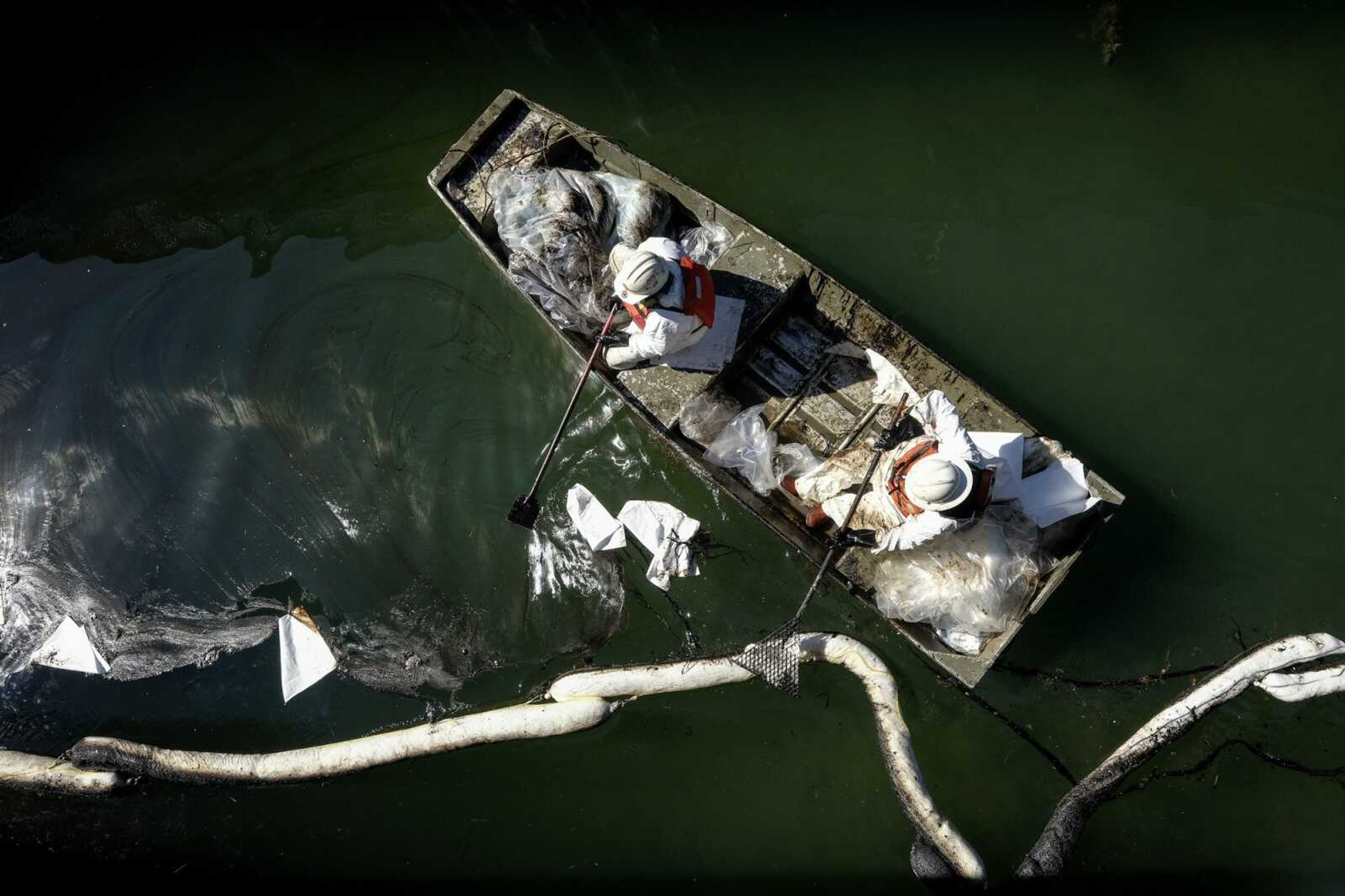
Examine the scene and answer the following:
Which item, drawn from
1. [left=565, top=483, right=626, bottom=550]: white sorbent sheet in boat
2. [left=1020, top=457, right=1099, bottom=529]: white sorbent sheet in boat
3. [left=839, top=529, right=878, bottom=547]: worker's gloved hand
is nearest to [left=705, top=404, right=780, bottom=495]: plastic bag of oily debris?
[left=839, top=529, right=878, bottom=547]: worker's gloved hand

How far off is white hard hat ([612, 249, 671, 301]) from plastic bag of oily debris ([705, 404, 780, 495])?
132cm

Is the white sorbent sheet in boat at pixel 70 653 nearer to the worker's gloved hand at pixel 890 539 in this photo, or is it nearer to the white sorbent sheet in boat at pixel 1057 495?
the worker's gloved hand at pixel 890 539

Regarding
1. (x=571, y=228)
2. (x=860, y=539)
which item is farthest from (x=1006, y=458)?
(x=571, y=228)

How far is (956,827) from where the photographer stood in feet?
18.5

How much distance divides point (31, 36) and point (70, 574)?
16.4 ft

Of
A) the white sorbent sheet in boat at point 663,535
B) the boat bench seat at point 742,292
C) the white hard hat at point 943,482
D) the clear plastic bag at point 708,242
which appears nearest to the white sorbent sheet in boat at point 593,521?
the white sorbent sheet in boat at point 663,535

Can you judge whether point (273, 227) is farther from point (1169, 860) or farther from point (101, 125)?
point (1169, 860)

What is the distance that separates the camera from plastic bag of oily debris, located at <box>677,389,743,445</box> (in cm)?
538

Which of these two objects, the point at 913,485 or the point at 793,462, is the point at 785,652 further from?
the point at 913,485

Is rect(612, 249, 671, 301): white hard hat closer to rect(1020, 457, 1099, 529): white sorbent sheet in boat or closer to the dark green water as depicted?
the dark green water

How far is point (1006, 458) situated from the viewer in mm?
4816

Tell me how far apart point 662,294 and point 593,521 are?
2.24 m

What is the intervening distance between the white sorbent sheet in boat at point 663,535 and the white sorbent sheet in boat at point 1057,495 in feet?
7.75

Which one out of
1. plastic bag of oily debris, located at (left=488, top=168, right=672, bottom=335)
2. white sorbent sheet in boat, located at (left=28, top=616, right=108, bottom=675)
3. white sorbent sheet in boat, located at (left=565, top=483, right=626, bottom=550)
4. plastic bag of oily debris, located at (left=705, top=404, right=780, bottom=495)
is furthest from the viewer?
white sorbent sheet in boat, located at (left=28, top=616, right=108, bottom=675)
